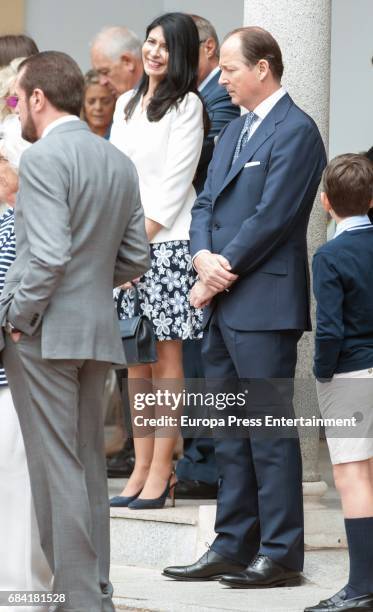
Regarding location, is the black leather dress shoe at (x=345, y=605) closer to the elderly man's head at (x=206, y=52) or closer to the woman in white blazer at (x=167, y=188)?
the woman in white blazer at (x=167, y=188)

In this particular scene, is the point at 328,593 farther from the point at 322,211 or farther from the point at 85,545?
the point at 322,211

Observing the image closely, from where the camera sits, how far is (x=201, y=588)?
217 inches

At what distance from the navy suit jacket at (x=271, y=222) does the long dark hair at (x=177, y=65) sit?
68cm

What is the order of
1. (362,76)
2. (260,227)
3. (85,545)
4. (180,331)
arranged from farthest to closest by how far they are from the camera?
1. (362,76)
2. (180,331)
3. (260,227)
4. (85,545)

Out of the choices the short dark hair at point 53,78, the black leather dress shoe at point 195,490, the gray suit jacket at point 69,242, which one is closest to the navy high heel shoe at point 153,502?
the black leather dress shoe at point 195,490

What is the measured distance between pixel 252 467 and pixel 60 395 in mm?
1104

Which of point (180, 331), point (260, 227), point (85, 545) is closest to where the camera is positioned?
point (85, 545)

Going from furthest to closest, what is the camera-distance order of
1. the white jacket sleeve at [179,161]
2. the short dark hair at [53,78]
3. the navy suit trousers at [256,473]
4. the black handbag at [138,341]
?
the white jacket sleeve at [179,161] < the black handbag at [138,341] < the navy suit trousers at [256,473] < the short dark hair at [53,78]

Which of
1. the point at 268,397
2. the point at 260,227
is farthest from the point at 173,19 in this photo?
the point at 268,397

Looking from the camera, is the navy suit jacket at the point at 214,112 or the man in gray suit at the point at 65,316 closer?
the man in gray suit at the point at 65,316

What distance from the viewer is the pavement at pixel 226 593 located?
205 inches

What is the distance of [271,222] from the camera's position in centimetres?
539

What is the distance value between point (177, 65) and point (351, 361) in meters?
1.74

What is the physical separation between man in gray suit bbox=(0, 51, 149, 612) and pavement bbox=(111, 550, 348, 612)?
447 mm
